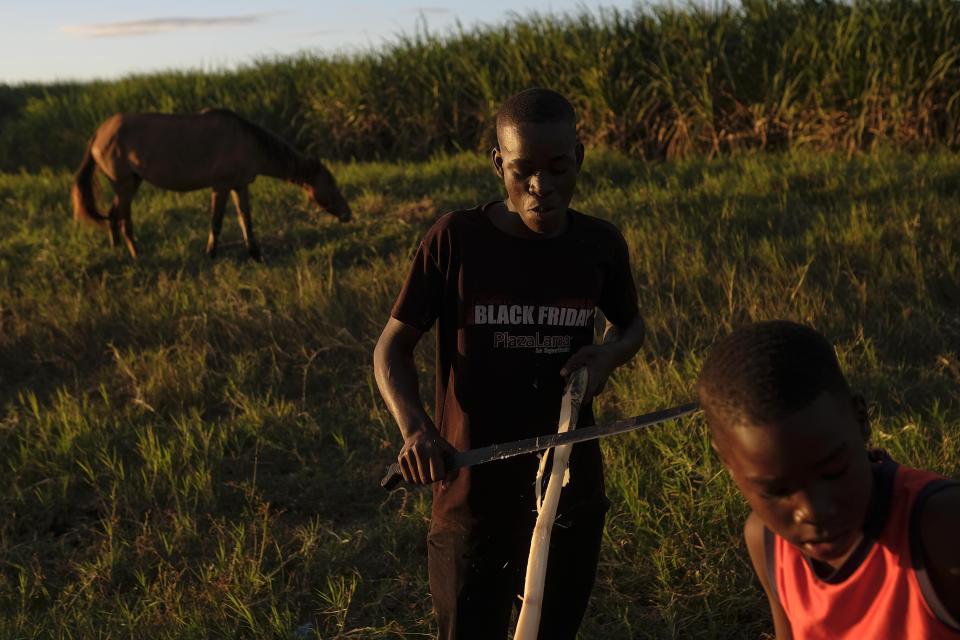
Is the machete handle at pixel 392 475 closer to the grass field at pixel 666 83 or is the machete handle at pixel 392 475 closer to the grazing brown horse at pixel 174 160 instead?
the grazing brown horse at pixel 174 160

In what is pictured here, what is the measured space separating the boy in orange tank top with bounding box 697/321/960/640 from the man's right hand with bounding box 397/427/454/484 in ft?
2.14

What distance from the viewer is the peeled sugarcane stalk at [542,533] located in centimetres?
177

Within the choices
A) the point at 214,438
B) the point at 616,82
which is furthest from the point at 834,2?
the point at 214,438

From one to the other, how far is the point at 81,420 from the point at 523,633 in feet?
12.1

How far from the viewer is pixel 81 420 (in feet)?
16.1

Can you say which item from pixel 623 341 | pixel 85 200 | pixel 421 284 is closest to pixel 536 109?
pixel 421 284

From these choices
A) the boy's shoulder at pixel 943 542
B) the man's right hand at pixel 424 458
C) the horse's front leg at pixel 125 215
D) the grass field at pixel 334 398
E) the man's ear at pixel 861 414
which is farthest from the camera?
the horse's front leg at pixel 125 215

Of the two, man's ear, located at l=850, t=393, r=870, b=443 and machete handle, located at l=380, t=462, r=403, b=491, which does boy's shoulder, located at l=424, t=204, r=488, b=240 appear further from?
man's ear, located at l=850, t=393, r=870, b=443

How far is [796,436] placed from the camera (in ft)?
4.30

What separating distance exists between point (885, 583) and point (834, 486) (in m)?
0.16

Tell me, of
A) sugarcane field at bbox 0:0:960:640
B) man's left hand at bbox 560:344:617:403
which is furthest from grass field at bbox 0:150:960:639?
man's left hand at bbox 560:344:617:403

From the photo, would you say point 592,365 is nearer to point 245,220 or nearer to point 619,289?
point 619,289

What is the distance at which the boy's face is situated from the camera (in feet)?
4.31

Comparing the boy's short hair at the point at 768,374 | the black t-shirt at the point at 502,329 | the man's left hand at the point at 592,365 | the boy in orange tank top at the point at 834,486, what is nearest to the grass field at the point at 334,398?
the black t-shirt at the point at 502,329
